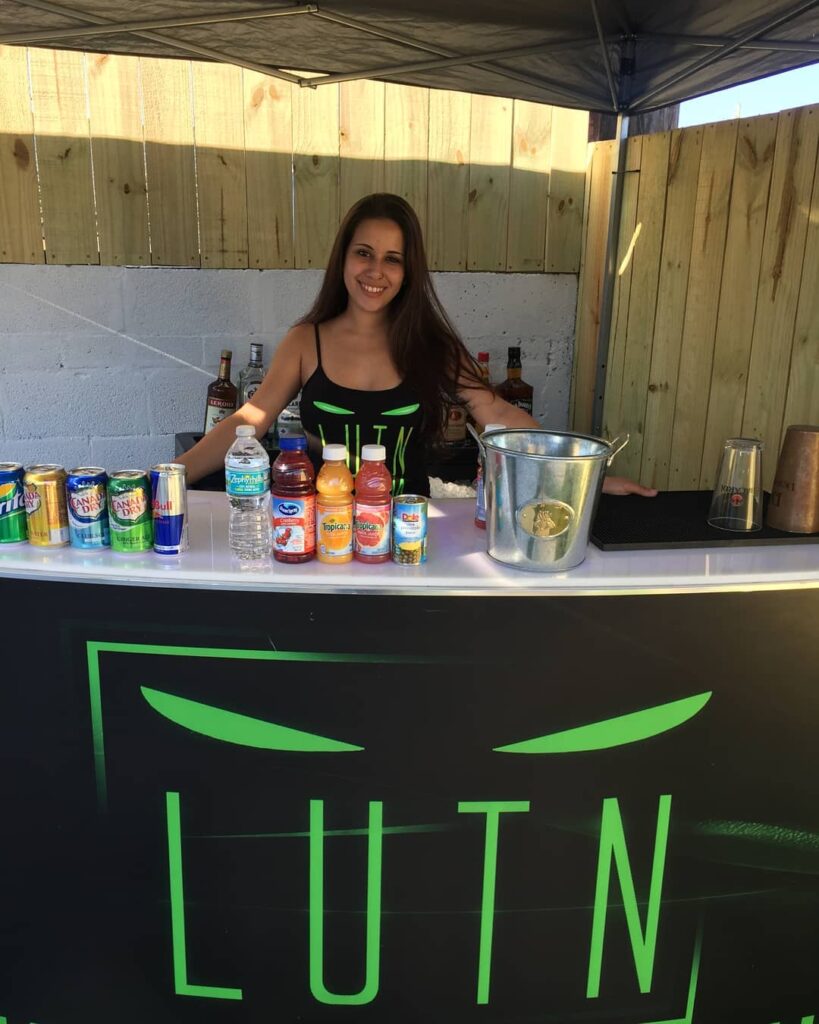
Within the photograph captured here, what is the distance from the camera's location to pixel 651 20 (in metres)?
2.64

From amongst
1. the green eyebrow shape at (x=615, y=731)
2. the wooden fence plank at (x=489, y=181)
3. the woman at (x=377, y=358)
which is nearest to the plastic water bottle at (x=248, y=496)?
the green eyebrow shape at (x=615, y=731)

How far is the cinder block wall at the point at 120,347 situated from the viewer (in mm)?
3170

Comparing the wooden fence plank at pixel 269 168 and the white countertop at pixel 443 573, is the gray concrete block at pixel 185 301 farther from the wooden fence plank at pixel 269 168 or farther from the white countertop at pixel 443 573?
the white countertop at pixel 443 573

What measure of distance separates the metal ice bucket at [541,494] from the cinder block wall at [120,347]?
216 centimetres

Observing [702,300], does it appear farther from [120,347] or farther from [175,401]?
[120,347]

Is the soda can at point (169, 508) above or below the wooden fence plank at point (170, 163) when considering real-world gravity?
below

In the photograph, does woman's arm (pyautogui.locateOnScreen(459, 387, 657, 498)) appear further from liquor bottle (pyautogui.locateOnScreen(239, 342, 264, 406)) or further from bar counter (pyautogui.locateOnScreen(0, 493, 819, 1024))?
liquor bottle (pyautogui.locateOnScreen(239, 342, 264, 406))

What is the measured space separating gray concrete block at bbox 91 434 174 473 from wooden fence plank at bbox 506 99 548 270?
1.66m

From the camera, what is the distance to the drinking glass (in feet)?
5.23

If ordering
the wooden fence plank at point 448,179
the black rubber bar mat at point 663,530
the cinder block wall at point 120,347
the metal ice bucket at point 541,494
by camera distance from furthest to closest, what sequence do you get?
the wooden fence plank at point 448,179, the cinder block wall at point 120,347, the black rubber bar mat at point 663,530, the metal ice bucket at point 541,494

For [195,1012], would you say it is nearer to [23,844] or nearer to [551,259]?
[23,844]

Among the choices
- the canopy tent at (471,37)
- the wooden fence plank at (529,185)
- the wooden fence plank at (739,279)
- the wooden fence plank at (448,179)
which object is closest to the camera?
the canopy tent at (471,37)

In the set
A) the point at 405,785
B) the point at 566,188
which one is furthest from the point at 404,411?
the point at 566,188

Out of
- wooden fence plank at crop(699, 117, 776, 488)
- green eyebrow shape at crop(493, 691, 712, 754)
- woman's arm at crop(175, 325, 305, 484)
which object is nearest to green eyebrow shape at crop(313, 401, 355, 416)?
woman's arm at crop(175, 325, 305, 484)
